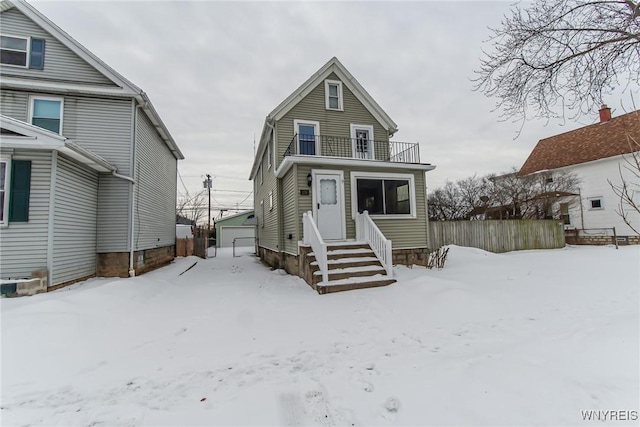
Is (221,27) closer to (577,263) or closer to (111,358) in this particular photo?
(111,358)

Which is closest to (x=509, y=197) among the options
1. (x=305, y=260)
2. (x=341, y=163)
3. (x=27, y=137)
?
(x=341, y=163)

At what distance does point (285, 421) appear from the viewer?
2311 mm

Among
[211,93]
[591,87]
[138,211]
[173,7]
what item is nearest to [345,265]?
[591,87]

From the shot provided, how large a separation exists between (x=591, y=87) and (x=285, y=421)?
7.71 metres

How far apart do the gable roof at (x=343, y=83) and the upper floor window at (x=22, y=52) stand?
705 centimetres

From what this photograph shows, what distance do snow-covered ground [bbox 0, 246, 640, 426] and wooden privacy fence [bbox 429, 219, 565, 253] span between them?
7117mm

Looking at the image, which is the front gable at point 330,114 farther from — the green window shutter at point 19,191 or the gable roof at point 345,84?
the green window shutter at point 19,191

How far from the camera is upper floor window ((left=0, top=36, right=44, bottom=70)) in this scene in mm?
8422

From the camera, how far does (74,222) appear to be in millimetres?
7297

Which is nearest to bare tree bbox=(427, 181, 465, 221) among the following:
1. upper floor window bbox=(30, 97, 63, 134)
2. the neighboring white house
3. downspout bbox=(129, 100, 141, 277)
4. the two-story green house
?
the two-story green house

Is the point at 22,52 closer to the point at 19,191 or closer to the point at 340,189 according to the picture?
the point at 19,191

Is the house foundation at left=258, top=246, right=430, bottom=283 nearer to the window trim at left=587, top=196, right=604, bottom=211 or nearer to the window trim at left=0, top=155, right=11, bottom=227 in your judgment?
the window trim at left=0, top=155, right=11, bottom=227

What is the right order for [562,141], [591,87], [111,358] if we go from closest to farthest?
[111,358] < [591,87] < [562,141]

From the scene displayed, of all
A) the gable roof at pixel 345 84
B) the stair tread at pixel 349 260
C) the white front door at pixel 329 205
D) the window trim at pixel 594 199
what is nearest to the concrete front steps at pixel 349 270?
the stair tread at pixel 349 260
